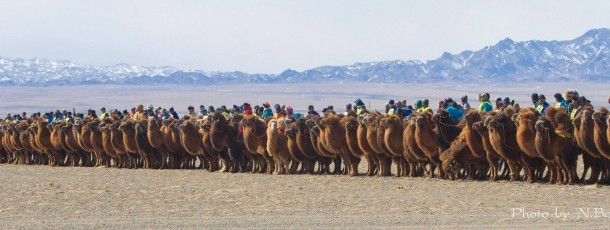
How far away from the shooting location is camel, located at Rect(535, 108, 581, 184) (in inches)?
798

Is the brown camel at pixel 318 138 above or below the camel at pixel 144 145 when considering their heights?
above

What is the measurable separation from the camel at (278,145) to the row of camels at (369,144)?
22 millimetres

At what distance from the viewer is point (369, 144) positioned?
79.3 ft

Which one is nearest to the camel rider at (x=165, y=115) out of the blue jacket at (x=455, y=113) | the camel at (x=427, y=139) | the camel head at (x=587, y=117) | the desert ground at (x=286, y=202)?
the desert ground at (x=286, y=202)

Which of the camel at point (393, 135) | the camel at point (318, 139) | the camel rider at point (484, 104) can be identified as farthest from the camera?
the camel at point (318, 139)

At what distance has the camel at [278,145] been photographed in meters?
26.3

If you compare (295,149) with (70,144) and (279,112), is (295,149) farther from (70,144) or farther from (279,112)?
(70,144)

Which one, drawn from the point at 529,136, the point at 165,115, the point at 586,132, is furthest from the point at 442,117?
the point at 165,115

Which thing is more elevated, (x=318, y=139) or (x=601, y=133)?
(x=601, y=133)

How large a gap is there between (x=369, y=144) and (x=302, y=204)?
6.49 m

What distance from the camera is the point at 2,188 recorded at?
22.6 m

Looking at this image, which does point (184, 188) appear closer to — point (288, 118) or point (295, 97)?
point (288, 118)

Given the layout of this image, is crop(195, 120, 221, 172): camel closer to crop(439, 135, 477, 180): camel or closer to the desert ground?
the desert ground

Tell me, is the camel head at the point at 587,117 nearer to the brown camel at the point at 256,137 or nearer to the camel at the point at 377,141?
the camel at the point at 377,141
